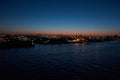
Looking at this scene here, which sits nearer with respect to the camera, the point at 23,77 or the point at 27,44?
the point at 23,77

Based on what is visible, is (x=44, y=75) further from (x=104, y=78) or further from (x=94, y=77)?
(x=104, y=78)

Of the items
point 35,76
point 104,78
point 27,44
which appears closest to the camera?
point 104,78

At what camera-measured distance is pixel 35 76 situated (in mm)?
10930

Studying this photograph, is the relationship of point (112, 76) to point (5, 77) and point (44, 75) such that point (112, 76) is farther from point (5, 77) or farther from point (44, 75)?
point (5, 77)

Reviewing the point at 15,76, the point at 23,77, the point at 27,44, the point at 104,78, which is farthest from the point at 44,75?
the point at 27,44

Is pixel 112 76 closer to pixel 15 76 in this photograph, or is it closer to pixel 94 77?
pixel 94 77

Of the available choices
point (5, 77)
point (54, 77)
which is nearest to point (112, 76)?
point (54, 77)

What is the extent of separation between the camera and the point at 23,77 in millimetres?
10758

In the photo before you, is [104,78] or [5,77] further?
[5,77]

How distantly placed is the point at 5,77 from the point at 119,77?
867cm

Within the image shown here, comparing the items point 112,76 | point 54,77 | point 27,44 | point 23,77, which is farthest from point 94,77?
point 27,44

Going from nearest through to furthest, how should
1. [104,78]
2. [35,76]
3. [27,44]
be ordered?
[104,78] → [35,76] → [27,44]

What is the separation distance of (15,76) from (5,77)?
75 centimetres

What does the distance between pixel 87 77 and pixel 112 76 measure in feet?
6.37
